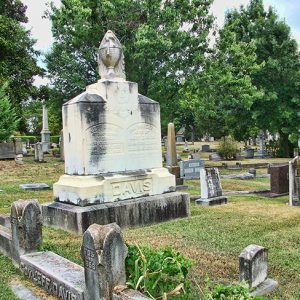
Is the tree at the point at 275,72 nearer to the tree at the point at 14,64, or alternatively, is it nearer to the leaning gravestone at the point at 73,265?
the tree at the point at 14,64

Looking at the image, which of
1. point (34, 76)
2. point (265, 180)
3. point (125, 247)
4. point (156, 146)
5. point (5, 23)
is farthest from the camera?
point (34, 76)

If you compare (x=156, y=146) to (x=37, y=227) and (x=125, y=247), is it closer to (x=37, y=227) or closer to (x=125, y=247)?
(x=37, y=227)

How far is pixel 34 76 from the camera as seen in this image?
104 ft

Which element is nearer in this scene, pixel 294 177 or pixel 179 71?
pixel 294 177

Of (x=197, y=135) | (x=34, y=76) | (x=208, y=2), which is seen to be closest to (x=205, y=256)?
(x=208, y=2)

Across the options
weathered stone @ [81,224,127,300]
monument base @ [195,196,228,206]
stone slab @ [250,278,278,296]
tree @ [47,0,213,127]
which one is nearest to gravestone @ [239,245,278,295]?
stone slab @ [250,278,278,296]

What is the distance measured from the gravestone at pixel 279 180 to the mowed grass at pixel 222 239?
1.45 m

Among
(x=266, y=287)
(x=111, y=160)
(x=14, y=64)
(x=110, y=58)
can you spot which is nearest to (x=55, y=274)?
(x=266, y=287)

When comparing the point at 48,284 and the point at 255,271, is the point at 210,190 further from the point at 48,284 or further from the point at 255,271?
the point at 48,284

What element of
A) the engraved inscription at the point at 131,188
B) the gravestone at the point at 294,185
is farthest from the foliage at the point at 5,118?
the gravestone at the point at 294,185

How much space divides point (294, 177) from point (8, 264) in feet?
24.3

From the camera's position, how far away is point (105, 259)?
371cm

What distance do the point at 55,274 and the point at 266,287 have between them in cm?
239

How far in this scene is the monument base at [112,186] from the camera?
7500mm
